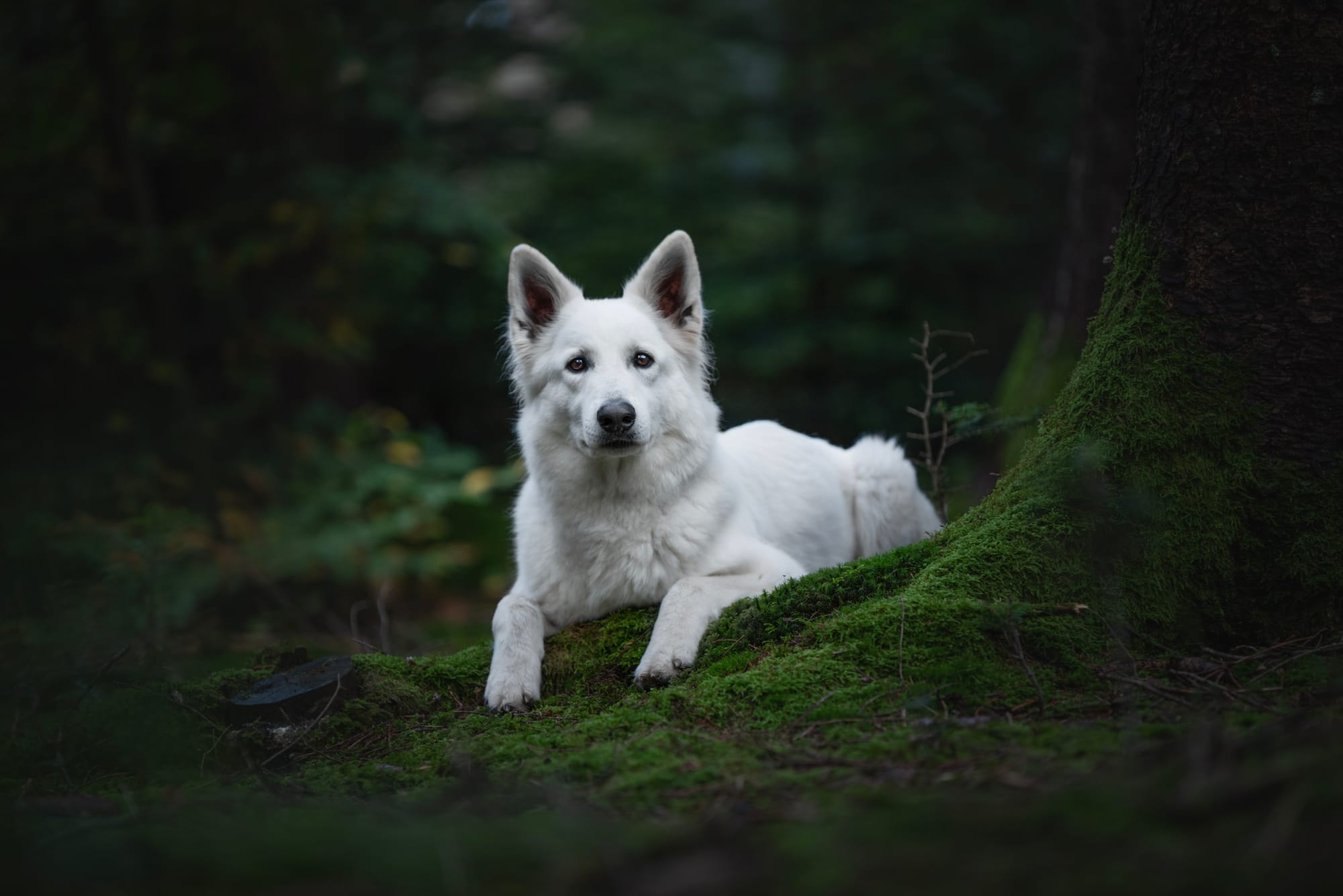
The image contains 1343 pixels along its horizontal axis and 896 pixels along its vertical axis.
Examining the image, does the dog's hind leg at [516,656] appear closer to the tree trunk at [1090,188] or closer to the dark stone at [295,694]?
the dark stone at [295,694]

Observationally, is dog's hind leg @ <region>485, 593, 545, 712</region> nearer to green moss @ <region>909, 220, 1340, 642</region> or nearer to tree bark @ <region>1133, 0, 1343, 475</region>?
green moss @ <region>909, 220, 1340, 642</region>

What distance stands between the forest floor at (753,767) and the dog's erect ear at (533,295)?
1.49m

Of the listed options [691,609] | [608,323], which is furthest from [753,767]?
[608,323]

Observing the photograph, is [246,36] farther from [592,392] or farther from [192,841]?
[192,841]

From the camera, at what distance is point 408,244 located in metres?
9.56

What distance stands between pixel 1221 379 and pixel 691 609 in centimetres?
208

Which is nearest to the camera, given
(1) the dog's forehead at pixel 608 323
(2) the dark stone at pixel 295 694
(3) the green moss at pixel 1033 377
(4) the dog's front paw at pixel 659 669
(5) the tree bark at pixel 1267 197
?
(5) the tree bark at pixel 1267 197

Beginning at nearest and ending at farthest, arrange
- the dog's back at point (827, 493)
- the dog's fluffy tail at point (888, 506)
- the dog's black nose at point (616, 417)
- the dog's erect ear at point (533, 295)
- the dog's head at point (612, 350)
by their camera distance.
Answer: the dog's black nose at point (616, 417) → the dog's head at point (612, 350) → the dog's erect ear at point (533, 295) → the dog's back at point (827, 493) → the dog's fluffy tail at point (888, 506)

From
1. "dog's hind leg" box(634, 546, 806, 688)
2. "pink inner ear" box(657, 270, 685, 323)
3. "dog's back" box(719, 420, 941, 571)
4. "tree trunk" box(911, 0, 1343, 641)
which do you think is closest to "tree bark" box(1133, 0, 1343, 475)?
"tree trunk" box(911, 0, 1343, 641)

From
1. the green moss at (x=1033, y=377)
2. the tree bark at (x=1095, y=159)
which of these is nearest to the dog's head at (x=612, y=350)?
the green moss at (x=1033, y=377)

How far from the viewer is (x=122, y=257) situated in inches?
356

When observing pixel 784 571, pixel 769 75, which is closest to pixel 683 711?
pixel 784 571

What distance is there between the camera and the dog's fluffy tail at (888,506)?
5953mm

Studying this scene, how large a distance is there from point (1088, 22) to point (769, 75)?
8.46 m
